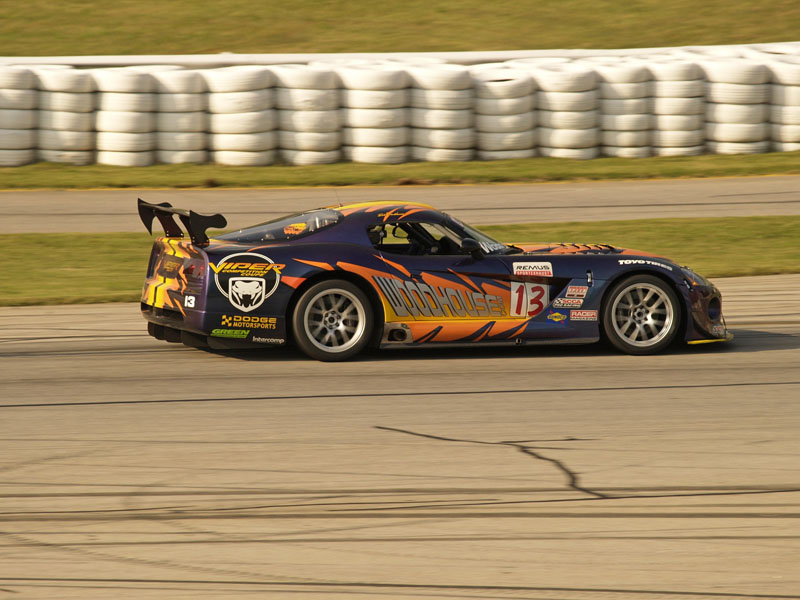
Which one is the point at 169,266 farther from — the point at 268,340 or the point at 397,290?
the point at 397,290

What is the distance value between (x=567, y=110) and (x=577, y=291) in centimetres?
1049

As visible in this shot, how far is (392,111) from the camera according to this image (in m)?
17.8

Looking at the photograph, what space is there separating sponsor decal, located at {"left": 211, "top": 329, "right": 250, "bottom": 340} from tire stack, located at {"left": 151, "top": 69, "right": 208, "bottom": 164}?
33.6ft

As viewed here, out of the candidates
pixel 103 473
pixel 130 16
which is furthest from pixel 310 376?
pixel 130 16

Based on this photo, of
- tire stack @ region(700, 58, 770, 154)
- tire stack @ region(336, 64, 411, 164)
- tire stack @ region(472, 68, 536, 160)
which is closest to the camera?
tire stack @ region(336, 64, 411, 164)

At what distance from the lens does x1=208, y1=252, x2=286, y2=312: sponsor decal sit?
26.0 ft

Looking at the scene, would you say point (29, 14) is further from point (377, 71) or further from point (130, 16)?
point (377, 71)

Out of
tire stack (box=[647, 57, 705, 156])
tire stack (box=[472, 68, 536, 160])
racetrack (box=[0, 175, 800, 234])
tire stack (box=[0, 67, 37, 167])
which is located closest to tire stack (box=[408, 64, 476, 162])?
tire stack (box=[472, 68, 536, 160])

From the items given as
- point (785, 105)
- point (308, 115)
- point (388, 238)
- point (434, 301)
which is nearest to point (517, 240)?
point (308, 115)

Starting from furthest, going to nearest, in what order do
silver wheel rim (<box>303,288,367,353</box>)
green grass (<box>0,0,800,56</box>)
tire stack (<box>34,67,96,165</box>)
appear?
green grass (<box>0,0,800,56</box>) < tire stack (<box>34,67,96,165</box>) < silver wheel rim (<box>303,288,367,353</box>)

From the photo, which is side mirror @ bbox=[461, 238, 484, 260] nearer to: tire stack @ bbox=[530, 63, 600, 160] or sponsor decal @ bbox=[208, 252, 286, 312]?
sponsor decal @ bbox=[208, 252, 286, 312]

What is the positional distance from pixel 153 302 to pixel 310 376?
4.76 ft

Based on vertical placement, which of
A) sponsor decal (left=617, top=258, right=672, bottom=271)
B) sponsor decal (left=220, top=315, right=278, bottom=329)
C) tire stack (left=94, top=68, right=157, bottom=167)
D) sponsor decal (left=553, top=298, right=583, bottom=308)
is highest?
tire stack (left=94, top=68, right=157, bottom=167)

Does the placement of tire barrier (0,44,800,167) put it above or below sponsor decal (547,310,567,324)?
above
